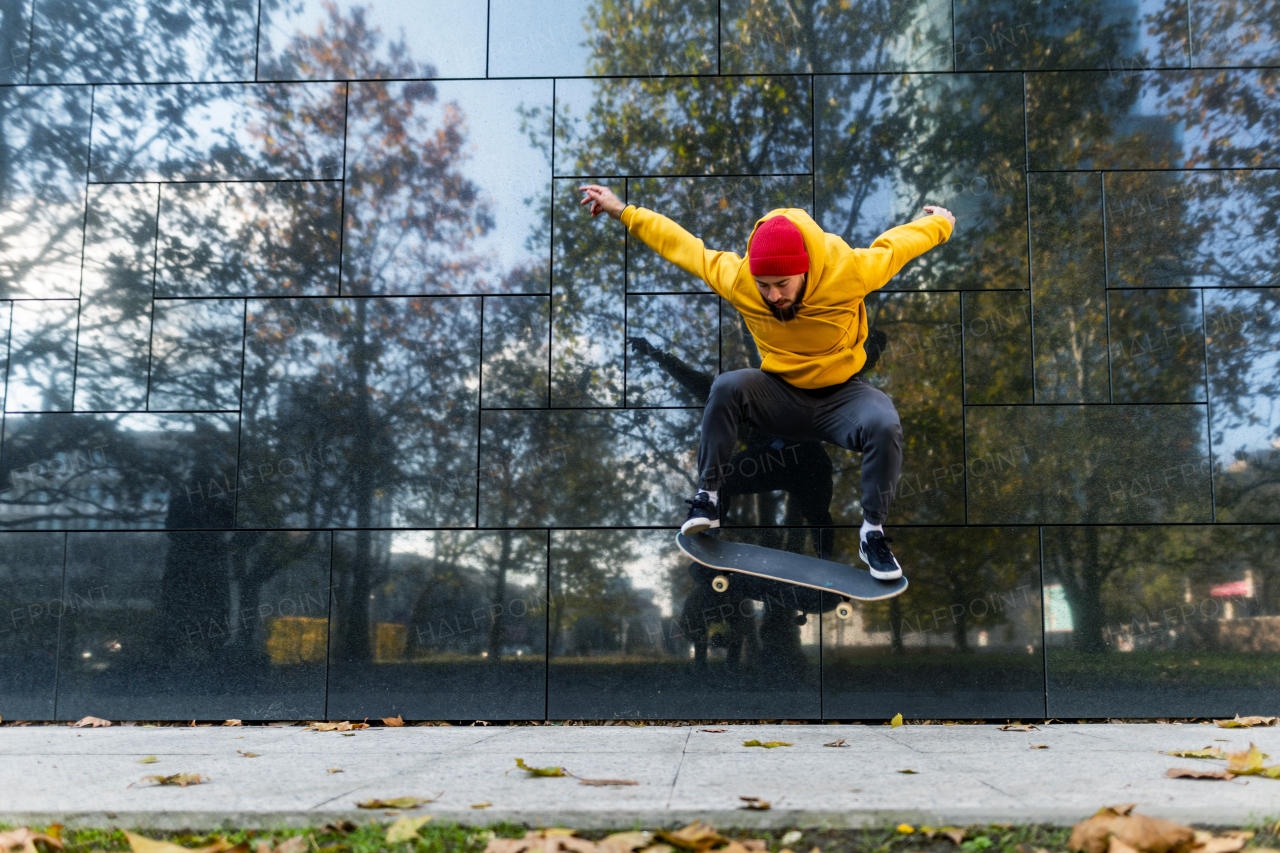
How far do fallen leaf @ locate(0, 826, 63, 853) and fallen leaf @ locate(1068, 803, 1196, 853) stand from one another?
3150mm

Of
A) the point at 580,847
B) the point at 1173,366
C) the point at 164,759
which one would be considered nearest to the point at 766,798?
the point at 580,847

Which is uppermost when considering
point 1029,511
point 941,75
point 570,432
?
point 941,75

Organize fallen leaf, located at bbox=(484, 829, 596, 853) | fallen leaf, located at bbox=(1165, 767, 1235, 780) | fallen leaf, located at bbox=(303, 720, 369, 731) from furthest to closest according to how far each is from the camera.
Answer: fallen leaf, located at bbox=(303, 720, 369, 731)
fallen leaf, located at bbox=(1165, 767, 1235, 780)
fallen leaf, located at bbox=(484, 829, 596, 853)

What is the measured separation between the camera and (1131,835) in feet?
7.50

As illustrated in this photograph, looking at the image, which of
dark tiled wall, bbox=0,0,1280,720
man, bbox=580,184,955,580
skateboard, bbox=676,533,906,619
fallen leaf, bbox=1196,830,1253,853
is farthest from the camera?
dark tiled wall, bbox=0,0,1280,720

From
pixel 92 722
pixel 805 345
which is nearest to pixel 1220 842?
pixel 805 345

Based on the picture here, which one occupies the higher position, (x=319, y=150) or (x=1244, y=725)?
(x=319, y=150)

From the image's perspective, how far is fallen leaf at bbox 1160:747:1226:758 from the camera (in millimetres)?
3475

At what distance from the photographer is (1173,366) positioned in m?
5.03

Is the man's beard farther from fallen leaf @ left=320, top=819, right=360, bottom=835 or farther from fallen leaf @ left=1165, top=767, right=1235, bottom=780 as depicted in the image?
fallen leaf @ left=320, top=819, right=360, bottom=835

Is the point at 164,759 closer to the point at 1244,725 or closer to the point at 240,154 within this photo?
the point at 240,154

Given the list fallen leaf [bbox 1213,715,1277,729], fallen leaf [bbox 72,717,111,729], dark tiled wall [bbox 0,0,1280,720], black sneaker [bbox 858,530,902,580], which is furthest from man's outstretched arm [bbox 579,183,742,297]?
fallen leaf [bbox 72,717,111,729]

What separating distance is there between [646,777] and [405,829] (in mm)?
996

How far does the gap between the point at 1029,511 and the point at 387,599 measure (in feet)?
13.5
